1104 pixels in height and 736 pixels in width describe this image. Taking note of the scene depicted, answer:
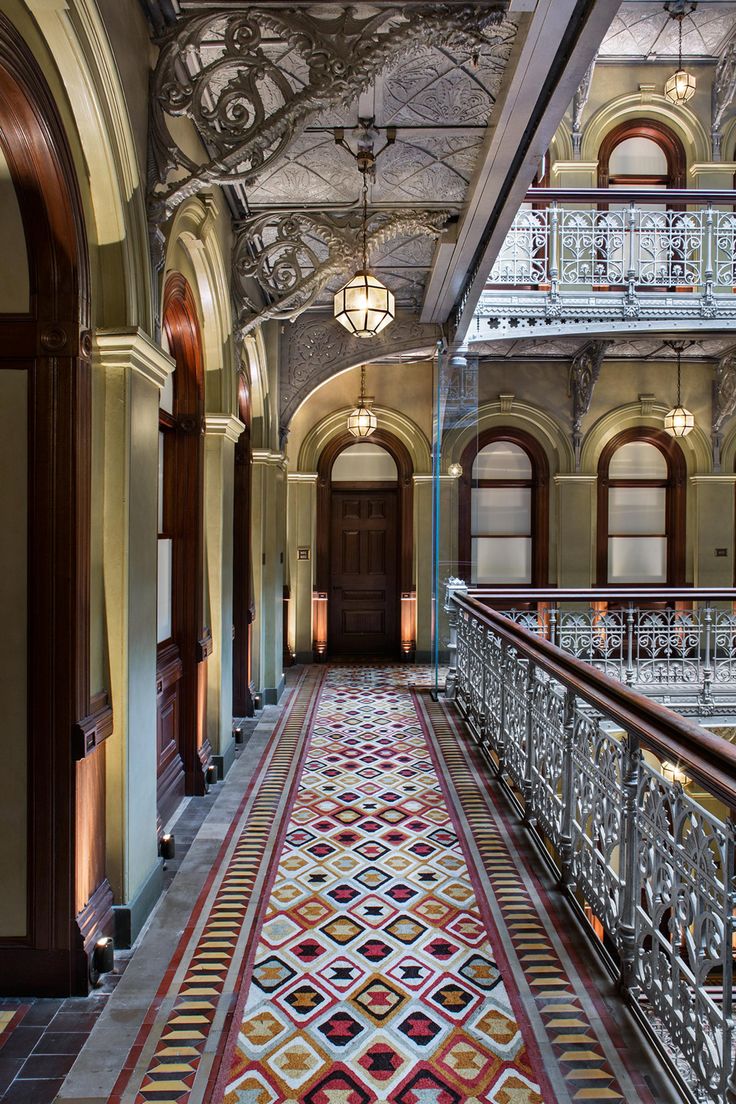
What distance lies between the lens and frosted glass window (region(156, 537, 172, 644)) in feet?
14.3

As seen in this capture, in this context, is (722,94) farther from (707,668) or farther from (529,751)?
(529,751)

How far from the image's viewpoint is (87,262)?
9.09 ft

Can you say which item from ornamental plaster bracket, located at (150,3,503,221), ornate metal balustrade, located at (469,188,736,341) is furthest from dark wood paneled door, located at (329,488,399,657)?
ornamental plaster bracket, located at (150,3,503,221)

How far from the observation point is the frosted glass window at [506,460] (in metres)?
10.6

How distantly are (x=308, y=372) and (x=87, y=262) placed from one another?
17.0ft

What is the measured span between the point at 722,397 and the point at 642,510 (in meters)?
1.78

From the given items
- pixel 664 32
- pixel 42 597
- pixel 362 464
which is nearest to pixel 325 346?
pixel 362 464

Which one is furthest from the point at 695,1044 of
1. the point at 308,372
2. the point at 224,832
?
the point at 308,372

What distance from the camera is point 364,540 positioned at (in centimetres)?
1063

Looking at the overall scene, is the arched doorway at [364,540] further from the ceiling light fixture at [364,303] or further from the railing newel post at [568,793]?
the railing newel post at [568,793]

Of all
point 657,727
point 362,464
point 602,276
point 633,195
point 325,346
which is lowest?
point 657,727

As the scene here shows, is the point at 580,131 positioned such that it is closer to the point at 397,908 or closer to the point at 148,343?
the point at 148,343

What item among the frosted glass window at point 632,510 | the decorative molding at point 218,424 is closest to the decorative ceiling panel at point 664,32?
the frosted glass window at point 632,510

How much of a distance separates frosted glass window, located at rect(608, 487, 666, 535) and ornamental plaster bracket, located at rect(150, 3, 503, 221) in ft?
26.3
